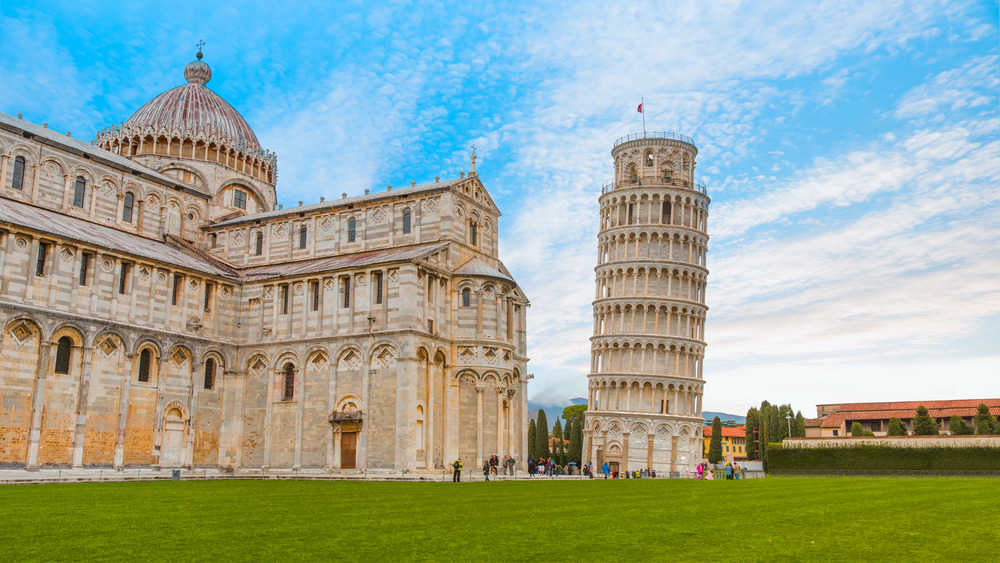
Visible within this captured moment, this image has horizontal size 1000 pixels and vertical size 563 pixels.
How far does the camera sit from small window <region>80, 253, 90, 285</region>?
1597 inches

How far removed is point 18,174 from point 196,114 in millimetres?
16061

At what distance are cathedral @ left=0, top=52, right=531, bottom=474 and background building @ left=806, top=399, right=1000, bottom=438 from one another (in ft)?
189

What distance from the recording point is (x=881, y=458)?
6288 cm

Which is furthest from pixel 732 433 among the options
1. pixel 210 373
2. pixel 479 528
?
pixel 479 528

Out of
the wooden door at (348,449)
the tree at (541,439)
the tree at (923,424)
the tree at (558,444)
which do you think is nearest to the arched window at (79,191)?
the wooden door at (348,449)

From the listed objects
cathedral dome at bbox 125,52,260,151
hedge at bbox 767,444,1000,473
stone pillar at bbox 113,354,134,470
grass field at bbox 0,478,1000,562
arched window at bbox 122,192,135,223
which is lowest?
grass field at bbox 0,478,1000,562

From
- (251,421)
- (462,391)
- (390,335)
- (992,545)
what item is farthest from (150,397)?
(992,545)

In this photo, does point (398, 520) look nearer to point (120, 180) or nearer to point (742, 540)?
point (742, 540)

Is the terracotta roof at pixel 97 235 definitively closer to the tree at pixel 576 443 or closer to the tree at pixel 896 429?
the tree at pixel 576 443

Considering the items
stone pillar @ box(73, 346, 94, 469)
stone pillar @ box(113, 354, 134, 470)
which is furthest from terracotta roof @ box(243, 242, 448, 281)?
stone pillar @ box(73, 346, 94, 469)

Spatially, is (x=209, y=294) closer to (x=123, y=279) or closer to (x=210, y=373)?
(x=210, y=373)

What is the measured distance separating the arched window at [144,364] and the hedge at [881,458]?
46.7 metres

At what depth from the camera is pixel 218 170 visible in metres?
57.5

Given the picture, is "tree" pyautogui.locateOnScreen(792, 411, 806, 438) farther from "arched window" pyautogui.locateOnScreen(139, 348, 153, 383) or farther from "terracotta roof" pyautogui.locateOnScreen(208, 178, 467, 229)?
"arched window" pyautogui.locateOnScreen(139, 348, 153, 383)
